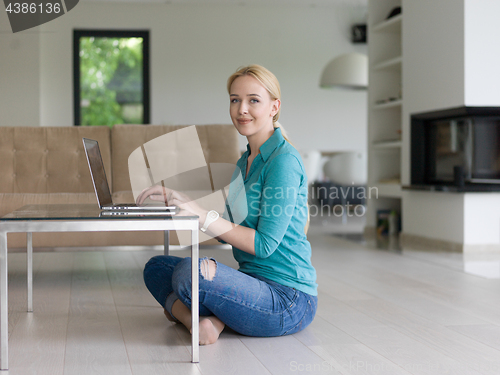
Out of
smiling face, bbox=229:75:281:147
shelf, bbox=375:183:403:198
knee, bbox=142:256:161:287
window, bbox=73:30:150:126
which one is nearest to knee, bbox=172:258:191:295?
knee, bbox=142:256:161:287

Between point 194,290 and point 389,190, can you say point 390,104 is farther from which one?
point 194,290

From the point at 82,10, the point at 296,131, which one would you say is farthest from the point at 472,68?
the point at 82,10

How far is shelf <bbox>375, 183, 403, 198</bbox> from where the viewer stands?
4.41m

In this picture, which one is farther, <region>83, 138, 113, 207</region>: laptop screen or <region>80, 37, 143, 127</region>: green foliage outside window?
<region>80, 37, 143, 127</region>: green foliage outside window

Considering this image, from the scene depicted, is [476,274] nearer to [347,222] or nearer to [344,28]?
[347,222]

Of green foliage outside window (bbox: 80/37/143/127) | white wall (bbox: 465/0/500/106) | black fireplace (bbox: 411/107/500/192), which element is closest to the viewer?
white wall (bbox: 465/0/500/106)

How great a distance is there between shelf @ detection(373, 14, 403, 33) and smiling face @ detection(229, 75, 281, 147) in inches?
123

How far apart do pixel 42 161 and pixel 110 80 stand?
13.8 ft

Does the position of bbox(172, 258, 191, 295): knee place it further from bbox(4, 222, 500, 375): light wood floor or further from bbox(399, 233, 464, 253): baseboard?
bbox(399, 233, 464, 253): baseboard

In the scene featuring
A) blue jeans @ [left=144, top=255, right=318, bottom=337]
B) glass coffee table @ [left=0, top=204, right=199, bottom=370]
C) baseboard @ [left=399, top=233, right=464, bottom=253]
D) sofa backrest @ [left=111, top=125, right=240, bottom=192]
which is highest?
sofa backrest @ [left=111, top=125, right=240, bottom=192]

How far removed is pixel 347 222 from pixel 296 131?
2.00 m

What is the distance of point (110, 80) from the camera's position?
7172 millimetres

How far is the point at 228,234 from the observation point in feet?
4.83

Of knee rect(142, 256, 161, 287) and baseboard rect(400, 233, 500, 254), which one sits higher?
knee rect(142, 256, 161, 287)
